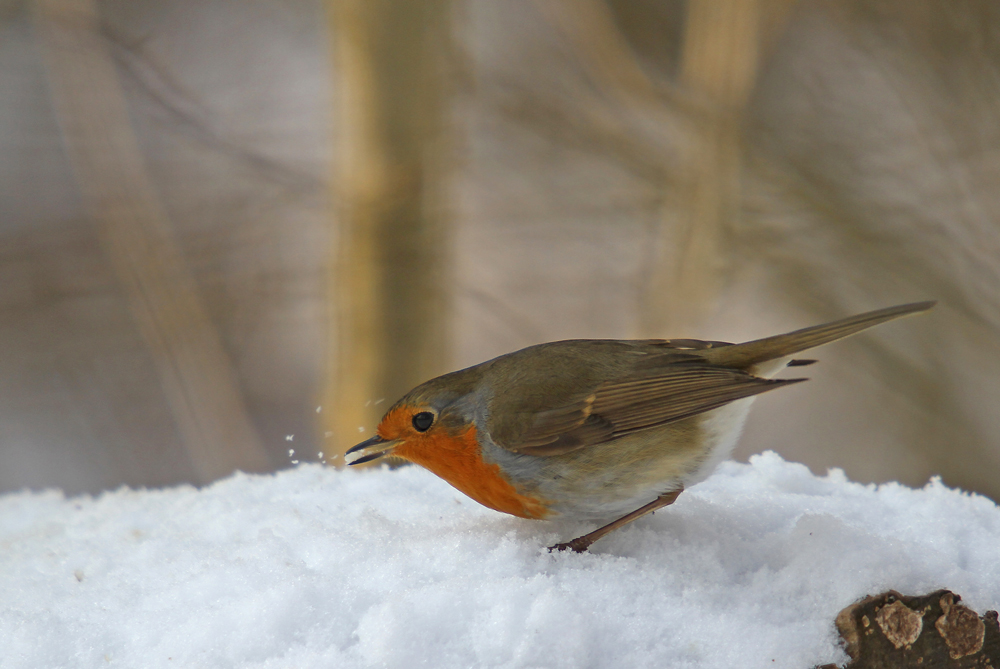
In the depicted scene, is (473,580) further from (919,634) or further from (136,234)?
(136,234)

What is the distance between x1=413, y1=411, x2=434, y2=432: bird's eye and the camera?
1.83m

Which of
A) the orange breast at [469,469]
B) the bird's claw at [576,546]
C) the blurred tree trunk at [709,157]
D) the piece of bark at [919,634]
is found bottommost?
the piece of bark at [919,634]

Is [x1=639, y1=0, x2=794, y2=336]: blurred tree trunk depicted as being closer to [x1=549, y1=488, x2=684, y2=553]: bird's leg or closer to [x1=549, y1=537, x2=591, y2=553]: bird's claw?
[x1=549, y1=488, x2=684, y2=553]: bird's leg

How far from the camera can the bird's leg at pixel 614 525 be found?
1.63m

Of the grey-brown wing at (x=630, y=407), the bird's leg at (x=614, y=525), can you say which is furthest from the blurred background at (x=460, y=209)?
the bird's leg at (x=614, y=525)

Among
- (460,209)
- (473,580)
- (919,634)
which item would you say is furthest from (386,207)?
(919,634)

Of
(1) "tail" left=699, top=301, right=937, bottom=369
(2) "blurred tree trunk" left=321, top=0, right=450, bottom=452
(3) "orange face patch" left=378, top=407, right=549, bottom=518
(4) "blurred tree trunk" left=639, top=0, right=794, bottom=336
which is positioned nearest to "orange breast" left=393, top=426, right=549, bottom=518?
(3) "orange face patch" left=378, top=407, right=549, bottom=518

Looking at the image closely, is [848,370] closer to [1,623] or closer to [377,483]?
[377,483]

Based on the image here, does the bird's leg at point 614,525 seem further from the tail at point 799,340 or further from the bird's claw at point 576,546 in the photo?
the tail at point 799,340

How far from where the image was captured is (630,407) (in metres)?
1.71

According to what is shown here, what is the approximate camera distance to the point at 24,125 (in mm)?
4766

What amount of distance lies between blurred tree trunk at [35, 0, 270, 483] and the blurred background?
2 cm

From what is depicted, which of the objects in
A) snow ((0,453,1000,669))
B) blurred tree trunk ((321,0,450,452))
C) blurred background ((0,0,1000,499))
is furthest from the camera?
blurred background ((0,0,1000,499))

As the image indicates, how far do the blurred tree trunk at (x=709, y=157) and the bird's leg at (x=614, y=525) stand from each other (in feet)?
8.02
